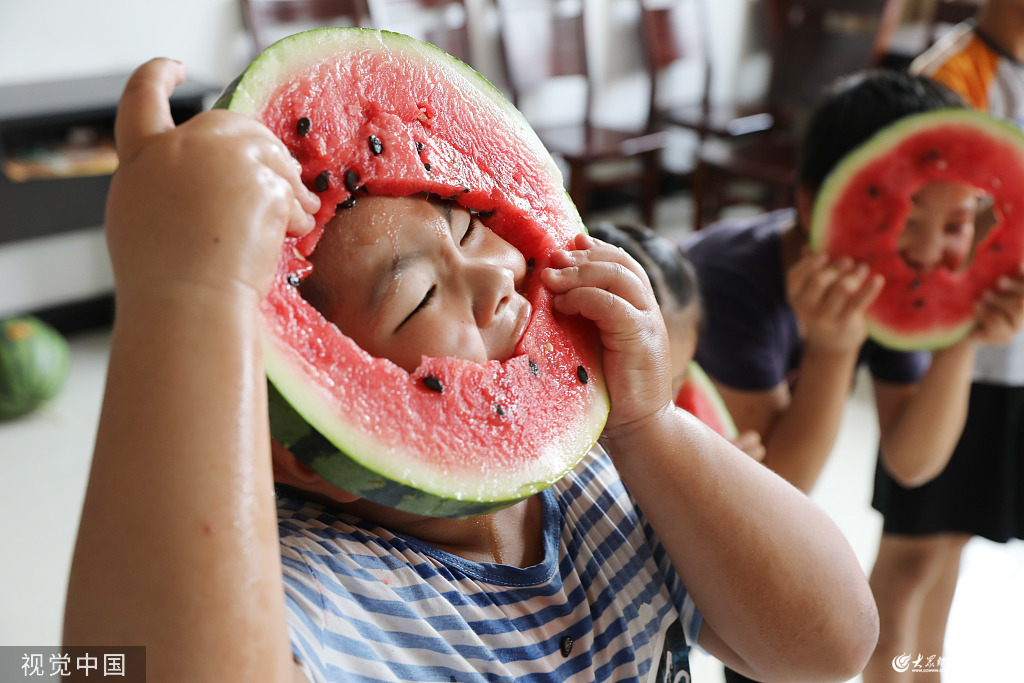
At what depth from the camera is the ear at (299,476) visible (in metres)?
0.61

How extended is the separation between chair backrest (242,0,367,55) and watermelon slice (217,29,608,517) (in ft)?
9.84

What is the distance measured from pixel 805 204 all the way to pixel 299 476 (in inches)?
47.4

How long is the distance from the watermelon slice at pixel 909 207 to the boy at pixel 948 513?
9.3 inches

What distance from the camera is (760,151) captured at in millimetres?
4027

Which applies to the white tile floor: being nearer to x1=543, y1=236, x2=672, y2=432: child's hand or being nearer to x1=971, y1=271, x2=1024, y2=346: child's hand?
x1=971, y1=271, x2=1024, y2=346: child's hand

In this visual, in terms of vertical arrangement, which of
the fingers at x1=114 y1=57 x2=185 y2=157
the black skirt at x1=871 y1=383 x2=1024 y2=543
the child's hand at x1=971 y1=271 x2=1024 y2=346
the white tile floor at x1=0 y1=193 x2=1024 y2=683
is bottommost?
the white tile floor at x1=0 y1=193 x2=1024 y2=683

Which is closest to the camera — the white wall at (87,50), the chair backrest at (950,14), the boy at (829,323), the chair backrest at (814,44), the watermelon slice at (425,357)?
the watermelon slice at (425,357)

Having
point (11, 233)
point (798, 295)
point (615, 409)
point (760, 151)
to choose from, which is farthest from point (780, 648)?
point (760, 151)

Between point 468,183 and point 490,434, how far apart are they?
209mm

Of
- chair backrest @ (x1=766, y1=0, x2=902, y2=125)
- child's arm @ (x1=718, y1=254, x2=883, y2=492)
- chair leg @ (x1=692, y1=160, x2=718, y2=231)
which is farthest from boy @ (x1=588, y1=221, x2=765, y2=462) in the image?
chair backrest @ (x1=766, y1=0, x2=902, y2=125)

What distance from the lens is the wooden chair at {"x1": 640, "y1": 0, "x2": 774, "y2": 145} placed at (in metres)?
4.40

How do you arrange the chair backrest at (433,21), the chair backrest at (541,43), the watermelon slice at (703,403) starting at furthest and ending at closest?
the chair backrest at (541,43) < the chair backrest at (433,21) < the watermelon slice at (703,403)

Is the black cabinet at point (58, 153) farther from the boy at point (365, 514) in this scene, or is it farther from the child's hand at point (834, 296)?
the boy at point (365, 514)

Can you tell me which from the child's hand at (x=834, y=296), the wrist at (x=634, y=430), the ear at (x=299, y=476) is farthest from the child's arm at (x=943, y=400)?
the ear at (x=299, y=476)
